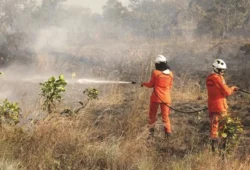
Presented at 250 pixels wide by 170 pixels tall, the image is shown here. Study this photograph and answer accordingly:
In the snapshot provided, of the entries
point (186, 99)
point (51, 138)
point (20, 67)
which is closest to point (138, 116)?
point (51, 138)

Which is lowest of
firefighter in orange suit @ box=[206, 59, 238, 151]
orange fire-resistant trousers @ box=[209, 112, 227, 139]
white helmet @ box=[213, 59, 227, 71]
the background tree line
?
orange fire-resistant trousers @ box=[209, 112, 227, 139]

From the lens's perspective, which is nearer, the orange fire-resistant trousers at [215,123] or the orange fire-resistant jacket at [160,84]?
the orange fire-resistant trousers at [215,123]

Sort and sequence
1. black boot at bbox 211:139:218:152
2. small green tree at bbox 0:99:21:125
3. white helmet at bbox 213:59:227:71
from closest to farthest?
small green tree at bbox 0:99:21:125, black boot at bbox 211:139:218:152, white helmet at bbox 213:59:227:71

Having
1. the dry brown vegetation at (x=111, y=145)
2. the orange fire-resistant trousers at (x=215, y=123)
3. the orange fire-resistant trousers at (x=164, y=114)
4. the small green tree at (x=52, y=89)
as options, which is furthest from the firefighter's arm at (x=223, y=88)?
the small green tree at (x=52, y=89)

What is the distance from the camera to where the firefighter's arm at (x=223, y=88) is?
16.0 feet

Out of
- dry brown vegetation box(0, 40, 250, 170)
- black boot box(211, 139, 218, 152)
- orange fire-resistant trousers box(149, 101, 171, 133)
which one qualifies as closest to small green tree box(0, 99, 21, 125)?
dry brown vegetation box(0, 40, 250, 170)

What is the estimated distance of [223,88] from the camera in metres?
4.90

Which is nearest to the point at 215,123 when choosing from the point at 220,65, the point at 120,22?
the point at 220,65

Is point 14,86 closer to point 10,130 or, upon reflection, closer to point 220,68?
point 10,130

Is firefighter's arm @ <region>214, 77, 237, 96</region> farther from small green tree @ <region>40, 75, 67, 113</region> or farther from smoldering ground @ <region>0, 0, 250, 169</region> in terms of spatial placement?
small green tree @ <region>40, 75, 67, 113</region>

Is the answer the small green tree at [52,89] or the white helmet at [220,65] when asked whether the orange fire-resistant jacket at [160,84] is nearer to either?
→ the white helmet at [220,65]

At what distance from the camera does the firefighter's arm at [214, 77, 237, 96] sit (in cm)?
487

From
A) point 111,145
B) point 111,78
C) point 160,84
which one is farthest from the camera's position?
point 111,78

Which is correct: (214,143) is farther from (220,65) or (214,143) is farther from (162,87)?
(162,87)
